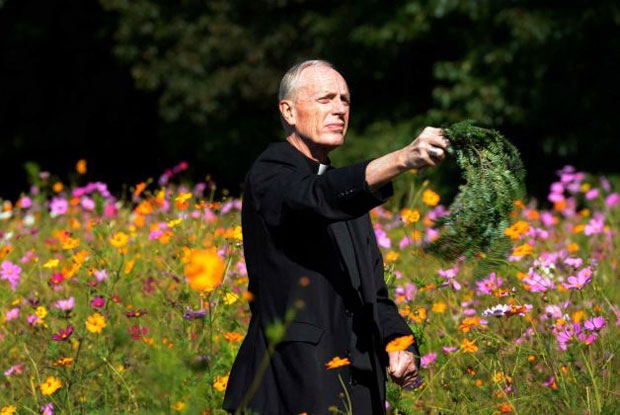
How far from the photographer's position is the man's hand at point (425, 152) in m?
2.03

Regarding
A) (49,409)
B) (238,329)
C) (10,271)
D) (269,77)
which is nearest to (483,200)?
(49,409)

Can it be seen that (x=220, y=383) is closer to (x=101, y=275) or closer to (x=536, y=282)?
(x=101, y=275)

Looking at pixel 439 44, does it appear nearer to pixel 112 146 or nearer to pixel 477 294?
pixel 112 146

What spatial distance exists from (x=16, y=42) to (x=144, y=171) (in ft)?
11.9

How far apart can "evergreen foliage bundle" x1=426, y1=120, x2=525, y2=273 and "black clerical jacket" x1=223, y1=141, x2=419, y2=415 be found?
0.28m

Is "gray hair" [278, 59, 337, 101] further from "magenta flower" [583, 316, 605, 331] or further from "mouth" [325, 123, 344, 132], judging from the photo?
"magenta flower" [583, 316, 605, 331]

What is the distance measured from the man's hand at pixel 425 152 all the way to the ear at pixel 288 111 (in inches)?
22.7

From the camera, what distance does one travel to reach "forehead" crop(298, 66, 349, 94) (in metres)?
2.54

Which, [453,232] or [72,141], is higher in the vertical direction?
[72,141]

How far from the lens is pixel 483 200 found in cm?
220

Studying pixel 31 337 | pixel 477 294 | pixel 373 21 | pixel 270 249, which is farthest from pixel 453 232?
pixel 373 21

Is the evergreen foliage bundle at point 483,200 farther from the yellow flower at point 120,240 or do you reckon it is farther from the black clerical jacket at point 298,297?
A: the yellow flower at point 120,240

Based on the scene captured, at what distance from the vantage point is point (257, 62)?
14.5m

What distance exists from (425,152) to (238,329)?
86.3 inches
